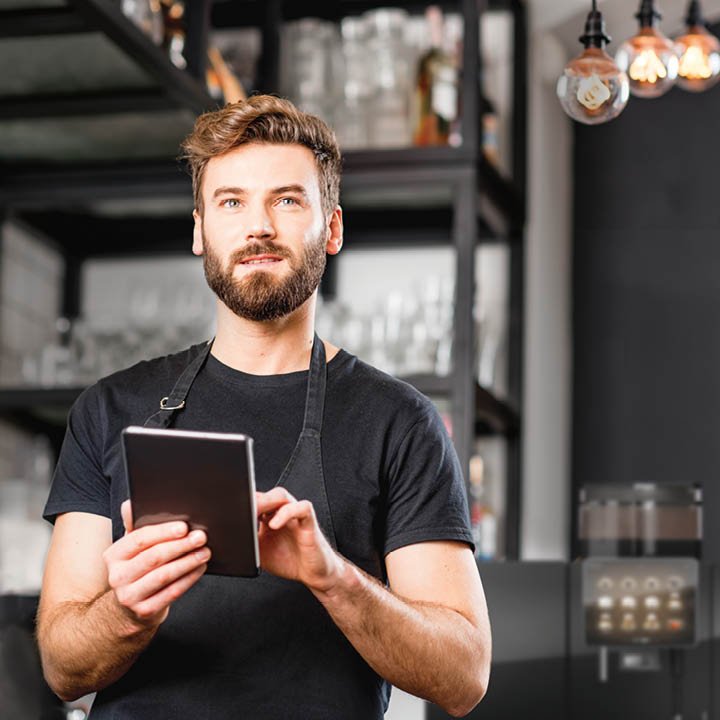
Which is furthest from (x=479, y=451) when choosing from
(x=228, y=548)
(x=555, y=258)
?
(x=228, y=548)

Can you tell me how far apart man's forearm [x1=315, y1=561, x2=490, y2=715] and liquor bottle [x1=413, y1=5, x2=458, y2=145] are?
2.08 metres

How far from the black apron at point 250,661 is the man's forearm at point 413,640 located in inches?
2.5

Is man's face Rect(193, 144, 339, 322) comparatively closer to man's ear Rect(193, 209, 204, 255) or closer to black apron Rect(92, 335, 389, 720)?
man's ear Rect(193, 209, 204, 255)

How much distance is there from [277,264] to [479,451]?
2.31m

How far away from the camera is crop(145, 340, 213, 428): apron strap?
5.59 ft

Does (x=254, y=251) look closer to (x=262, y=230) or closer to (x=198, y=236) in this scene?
(x=262, y=230)

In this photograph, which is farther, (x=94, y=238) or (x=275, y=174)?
(x=94, y=238)

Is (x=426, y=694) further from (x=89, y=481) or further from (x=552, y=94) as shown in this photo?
(x=552, y=94)

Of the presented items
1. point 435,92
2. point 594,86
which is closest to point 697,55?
point 594,86

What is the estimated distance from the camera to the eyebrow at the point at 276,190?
1.70m

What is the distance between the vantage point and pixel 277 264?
1663 millimetres

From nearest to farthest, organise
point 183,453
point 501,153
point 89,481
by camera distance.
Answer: point 183,453
point 89,481
point 501,153

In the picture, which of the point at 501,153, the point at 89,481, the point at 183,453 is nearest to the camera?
the point at 183,453

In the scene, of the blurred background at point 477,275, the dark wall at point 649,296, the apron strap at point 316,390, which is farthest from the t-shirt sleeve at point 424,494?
the dark wall at point 649,296
